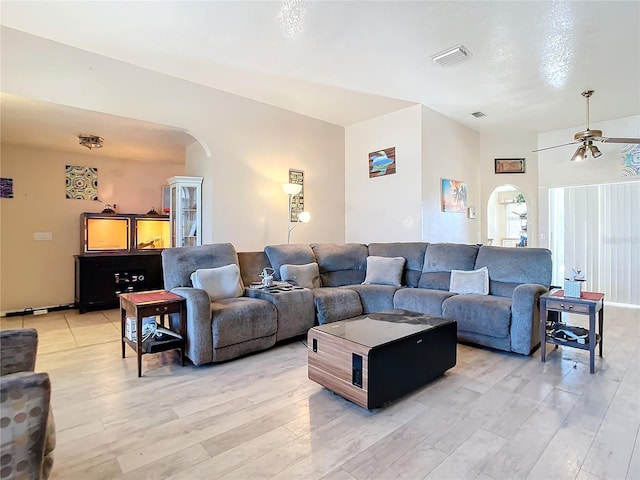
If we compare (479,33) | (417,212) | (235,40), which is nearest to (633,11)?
(479,33)

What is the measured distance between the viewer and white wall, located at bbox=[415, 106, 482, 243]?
4988 mm

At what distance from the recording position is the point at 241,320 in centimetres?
300

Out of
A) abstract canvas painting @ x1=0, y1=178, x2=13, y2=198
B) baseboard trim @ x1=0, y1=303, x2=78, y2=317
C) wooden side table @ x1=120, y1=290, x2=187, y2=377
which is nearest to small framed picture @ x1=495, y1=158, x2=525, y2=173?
wooden side table @ x1=120, y1=290, x2=187, y2=377

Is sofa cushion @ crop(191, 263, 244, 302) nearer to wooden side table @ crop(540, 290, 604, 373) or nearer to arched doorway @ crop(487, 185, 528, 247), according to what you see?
wooden side table @ crop(540, 290, 604, 373)

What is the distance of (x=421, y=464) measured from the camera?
Answer: 161 centimetres

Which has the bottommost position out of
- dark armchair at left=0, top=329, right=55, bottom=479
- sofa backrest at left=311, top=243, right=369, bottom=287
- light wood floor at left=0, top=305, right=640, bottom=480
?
light wood floor at left=0, top=305, right=640, bottom=480

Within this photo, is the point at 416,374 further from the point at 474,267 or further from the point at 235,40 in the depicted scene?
the point at 235,40

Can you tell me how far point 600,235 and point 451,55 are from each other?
432 centimetres

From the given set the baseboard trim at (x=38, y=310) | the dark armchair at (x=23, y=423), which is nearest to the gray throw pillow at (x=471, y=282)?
the dark armchair at (x=23, y=423)

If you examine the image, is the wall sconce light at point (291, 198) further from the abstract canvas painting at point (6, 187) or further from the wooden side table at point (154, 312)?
the abstract canvas painting at point (6, 187)

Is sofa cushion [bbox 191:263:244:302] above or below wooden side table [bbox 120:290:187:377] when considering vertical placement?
above

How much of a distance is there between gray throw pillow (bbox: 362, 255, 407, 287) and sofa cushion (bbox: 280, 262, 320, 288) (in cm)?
71

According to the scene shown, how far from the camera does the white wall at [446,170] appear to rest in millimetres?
4988

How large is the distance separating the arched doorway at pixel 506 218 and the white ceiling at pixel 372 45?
503 centimetres
